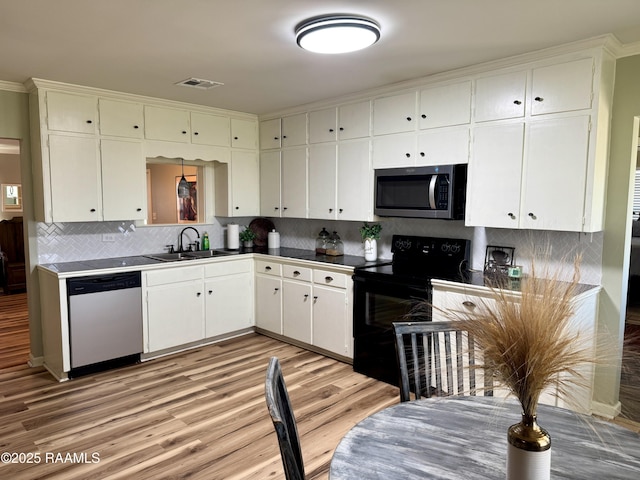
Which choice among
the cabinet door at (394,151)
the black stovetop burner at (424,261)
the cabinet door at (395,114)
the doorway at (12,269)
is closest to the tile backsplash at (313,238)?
the black stovetop burner at (424,261)

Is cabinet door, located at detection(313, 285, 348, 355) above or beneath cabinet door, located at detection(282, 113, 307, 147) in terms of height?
beneath

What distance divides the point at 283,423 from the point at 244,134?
4.37 meters

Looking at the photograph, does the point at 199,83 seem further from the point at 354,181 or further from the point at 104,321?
the point at 104,321

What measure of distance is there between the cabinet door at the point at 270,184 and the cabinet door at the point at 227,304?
0.83 meters

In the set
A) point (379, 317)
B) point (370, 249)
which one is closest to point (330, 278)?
point (370, 249)

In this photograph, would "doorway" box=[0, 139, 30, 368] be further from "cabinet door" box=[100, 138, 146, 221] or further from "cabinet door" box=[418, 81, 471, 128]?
"cabinet door" box=[418, 81, 471, 128]

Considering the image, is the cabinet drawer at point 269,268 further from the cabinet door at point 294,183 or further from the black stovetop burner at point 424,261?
the black stovetop burner at point 424,261

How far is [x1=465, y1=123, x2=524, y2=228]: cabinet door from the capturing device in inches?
121

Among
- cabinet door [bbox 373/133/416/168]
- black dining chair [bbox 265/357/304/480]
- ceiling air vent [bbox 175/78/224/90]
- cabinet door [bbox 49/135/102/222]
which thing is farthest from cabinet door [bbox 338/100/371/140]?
black dining chair [bbox 265/357/304/480]

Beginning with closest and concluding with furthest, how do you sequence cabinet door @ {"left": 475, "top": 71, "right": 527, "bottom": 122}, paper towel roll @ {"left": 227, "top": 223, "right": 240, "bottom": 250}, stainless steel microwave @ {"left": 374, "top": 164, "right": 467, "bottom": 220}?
cabinet door @ {"left": 475, "top": 71, "right": 527, "bottom": 122} < stainless steel microwave @ {"left": 374, "top": 164, "right": 467, "bottom": 220} < paper towel roll @ {"left": 227, "top": 223, "right": 240, "bottom": 250}

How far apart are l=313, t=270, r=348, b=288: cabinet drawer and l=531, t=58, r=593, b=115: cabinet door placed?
1.96 metres

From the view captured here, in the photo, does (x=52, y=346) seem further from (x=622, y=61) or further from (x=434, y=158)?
(x=622, y=61)

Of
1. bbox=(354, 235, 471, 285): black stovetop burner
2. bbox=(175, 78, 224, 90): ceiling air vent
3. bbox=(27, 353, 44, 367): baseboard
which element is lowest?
bbox=(27, 353, 44, 367): baseboard

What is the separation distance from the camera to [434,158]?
3.50m
